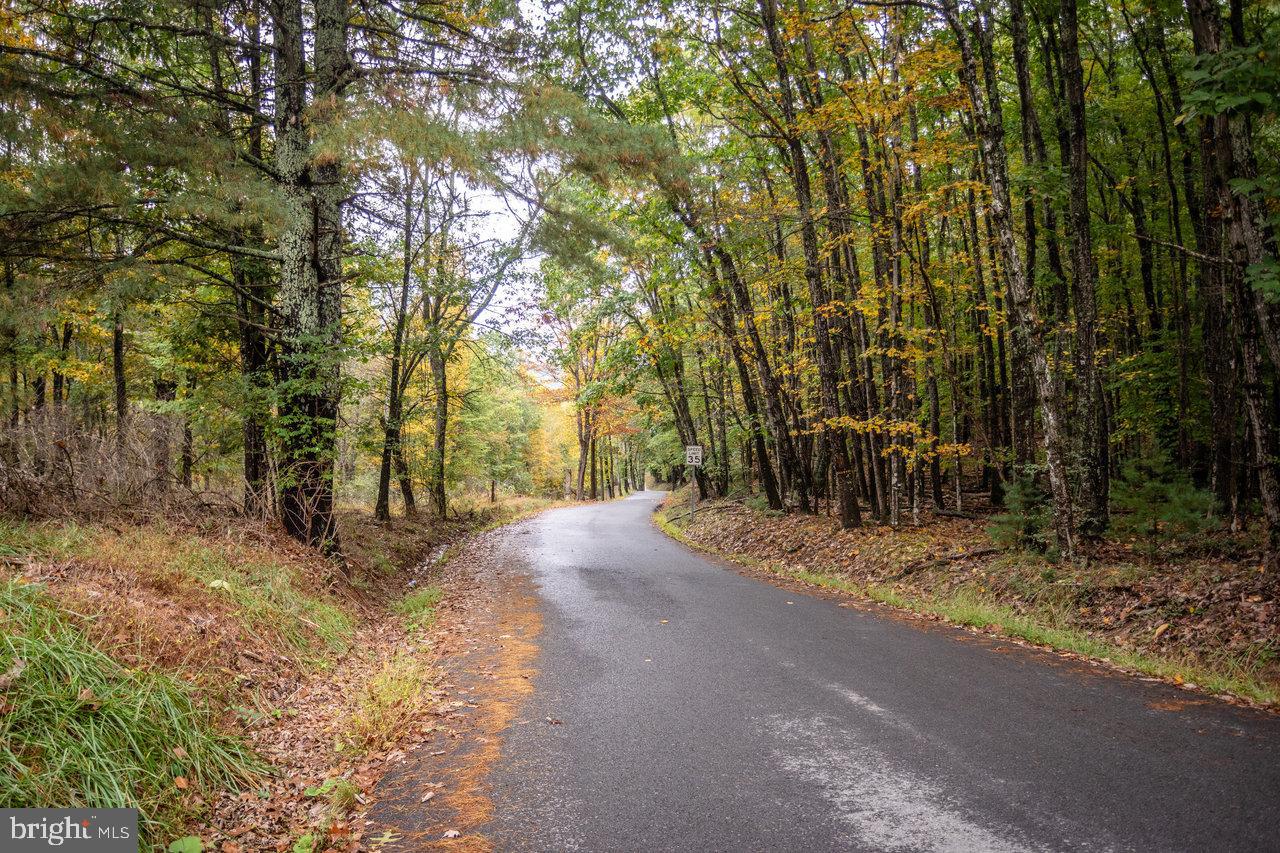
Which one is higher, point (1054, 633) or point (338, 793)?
point (338, 793)

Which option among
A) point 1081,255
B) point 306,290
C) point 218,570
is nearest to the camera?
point 218,570

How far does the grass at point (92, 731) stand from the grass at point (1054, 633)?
733 centimetres

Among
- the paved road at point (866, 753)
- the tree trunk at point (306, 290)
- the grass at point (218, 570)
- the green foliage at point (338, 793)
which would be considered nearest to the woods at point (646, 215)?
the tree trunk at point (306, 290)

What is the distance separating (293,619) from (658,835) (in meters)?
4.77

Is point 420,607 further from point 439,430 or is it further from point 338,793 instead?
point 439,430

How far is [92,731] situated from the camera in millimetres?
3451

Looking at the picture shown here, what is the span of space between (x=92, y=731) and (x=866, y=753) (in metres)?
4.58

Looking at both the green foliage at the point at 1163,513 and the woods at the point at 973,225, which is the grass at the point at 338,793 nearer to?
the woods at the point at 973,225

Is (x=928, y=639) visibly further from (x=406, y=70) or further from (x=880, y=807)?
(x=406, y=70)

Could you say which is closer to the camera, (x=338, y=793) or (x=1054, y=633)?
(x=338, y=793)

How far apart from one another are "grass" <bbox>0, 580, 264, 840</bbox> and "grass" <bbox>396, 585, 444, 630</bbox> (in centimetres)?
375

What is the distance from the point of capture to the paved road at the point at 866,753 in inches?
127

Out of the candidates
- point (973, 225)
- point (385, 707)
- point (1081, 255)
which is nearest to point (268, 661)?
point (385, 707)

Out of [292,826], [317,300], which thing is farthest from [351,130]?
[292,826]
